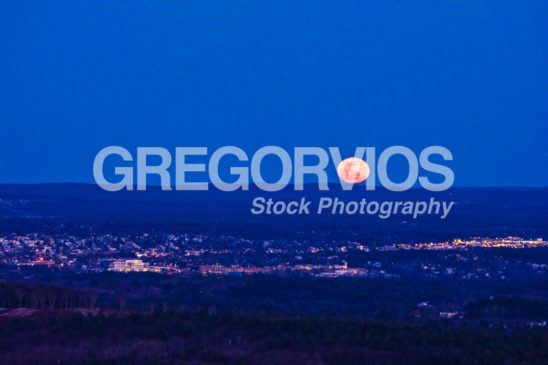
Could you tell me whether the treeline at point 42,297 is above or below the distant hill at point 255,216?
below

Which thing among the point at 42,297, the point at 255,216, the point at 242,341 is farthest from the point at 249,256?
the point at 255,216

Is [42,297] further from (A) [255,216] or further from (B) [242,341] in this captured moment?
(A) [255,216]

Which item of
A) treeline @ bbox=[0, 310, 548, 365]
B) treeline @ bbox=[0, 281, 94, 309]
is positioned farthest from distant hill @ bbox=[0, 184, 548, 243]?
treeline @ bbox=[0, 310, 548, 365]

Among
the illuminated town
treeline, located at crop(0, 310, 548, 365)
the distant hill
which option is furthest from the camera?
the distant hill

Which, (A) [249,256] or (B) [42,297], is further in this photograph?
(A) [249,256]

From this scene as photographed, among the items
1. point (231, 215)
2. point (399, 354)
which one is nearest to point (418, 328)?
point (399, 354)

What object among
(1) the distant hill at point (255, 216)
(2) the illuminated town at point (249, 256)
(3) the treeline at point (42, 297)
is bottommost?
(2) the illuminated town at point (249, 256)

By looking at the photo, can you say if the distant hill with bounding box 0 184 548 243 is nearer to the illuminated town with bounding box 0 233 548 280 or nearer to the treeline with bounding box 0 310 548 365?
the illuminated town with bounding box 0 233 548 280

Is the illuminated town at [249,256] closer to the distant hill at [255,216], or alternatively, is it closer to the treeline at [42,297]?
the distant hill at [255,216]

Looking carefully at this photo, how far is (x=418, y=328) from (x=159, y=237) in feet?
107

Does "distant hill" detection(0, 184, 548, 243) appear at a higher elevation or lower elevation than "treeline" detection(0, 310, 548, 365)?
higher

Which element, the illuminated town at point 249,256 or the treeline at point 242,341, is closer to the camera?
the treeline at point 242,341

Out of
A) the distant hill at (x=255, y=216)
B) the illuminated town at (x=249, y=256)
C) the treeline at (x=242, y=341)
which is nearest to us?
the treeline at (x=242, y=341)

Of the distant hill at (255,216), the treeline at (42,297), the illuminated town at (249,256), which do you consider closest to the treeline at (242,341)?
the treeline at (42,297)
